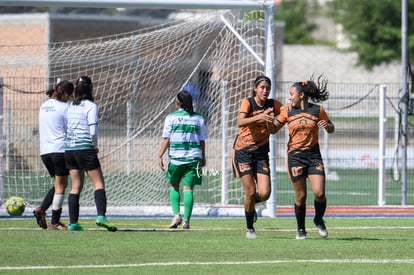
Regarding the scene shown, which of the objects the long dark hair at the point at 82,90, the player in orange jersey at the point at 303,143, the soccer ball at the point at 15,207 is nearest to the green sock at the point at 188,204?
the long dark hair at the point at 82,90

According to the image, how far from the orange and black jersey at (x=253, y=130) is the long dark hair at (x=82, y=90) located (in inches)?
80.9

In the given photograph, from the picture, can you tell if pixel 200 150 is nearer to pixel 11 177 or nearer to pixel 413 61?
pixel 11 177

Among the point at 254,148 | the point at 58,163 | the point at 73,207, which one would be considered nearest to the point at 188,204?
the point at 73,207

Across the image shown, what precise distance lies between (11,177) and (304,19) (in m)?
61.4

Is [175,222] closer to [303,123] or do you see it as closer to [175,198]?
[175,198]

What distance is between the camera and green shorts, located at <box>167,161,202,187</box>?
16.0m

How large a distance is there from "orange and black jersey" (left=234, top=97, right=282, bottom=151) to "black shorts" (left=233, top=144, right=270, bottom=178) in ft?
0.21

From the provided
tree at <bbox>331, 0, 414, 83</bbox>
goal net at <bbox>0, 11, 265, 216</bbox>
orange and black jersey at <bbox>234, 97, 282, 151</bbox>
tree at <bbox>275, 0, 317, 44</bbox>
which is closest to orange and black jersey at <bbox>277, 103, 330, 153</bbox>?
orange and black jersey at <bbox>234, 97, 282, 151</bbox>

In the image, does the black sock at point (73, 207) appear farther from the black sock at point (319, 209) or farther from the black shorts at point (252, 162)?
the black sock at point (319, 209)

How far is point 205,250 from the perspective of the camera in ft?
39.8

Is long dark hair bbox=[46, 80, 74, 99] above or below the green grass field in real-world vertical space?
above

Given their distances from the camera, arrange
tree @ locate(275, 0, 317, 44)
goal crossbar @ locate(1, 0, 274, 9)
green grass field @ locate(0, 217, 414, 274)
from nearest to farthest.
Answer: green grass field @ locate(0, 217, 414, 274) < goal crossbar @ locate(1, 0, 274, 9) < tree @ locate(275, 0, 317, 44)

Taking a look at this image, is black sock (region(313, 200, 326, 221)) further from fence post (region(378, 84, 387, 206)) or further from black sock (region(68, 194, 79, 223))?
fence post (region(378, 84, 387, 206))

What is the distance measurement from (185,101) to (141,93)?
5.40 meters
